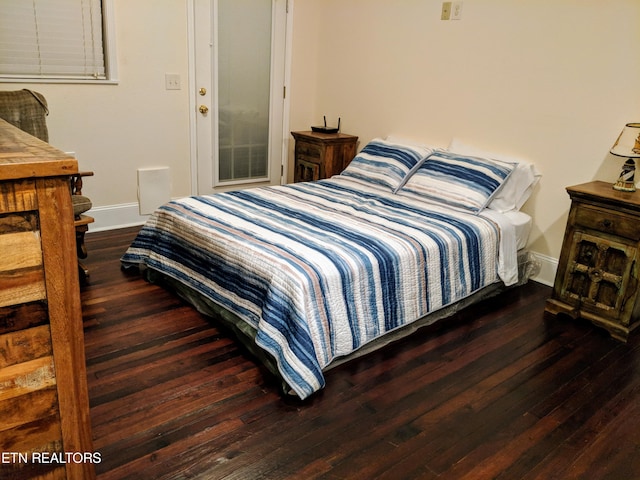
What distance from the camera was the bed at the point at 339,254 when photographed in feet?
7.44

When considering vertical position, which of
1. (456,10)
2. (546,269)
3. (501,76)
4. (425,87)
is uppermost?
(456,10)

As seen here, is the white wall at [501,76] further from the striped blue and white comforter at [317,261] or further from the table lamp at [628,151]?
the striped blue and white comforter at [317,261]

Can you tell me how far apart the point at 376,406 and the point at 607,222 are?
1.67 m

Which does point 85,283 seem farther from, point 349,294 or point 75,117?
point 349,294

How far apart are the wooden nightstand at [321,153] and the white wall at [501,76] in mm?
201

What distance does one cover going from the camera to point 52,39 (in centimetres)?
354

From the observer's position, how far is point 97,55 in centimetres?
376

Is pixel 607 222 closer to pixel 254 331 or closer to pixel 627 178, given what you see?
pixel 627 178

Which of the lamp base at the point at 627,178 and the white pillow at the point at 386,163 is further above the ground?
the lamp base at the point at 627,178

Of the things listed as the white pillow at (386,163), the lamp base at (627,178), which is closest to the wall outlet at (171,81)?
the white pillow at (386,163)

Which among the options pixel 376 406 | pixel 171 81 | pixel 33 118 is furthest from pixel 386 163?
pixel 33 118

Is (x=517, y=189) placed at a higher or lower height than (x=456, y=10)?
lower

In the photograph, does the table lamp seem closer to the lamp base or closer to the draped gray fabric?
the lamp base

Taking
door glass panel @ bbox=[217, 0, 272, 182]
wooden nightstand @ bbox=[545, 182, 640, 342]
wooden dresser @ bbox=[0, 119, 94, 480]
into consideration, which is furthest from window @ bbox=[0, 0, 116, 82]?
wooden nightstand @ bbox=[545, 182, 640, 342]
